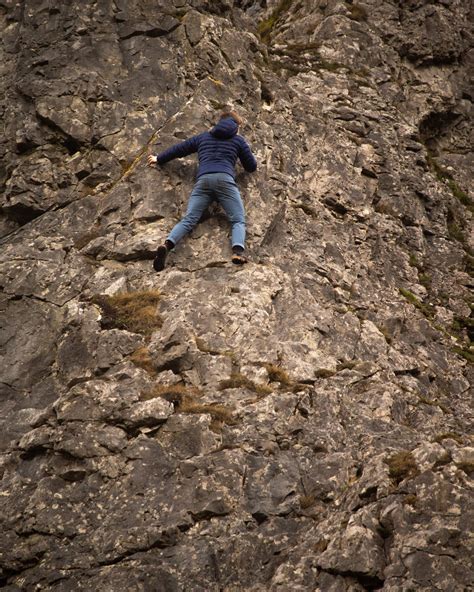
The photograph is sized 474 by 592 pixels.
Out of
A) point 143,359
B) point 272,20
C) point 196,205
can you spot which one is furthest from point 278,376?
point 272,20

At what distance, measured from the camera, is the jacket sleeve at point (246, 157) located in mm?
18281

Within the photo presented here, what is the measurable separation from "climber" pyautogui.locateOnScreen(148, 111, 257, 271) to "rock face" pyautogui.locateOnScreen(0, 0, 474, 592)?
1.56ft

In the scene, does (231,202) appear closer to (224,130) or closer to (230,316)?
(224,130)

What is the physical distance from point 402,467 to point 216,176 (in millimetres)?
8458

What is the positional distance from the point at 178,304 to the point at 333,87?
12.8 meters

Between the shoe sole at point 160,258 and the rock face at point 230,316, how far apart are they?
26 centimetres

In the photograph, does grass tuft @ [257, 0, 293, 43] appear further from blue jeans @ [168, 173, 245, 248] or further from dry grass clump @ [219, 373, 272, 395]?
dry grass clump @ [219, 373, 272, 395]

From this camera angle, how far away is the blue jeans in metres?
17.3

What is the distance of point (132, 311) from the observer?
51.7ft

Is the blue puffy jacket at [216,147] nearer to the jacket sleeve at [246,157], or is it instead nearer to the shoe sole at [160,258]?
the jacket sleeve at [246,157]

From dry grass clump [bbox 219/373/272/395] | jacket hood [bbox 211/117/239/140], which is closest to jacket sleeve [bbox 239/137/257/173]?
jacket hood [bbox 211/117/239/140]

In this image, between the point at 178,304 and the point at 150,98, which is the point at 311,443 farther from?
the point at 150,98

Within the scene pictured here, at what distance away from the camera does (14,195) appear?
1897 centimetres

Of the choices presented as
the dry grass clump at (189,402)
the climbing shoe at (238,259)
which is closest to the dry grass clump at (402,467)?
the dry grass clump at (189,402)
